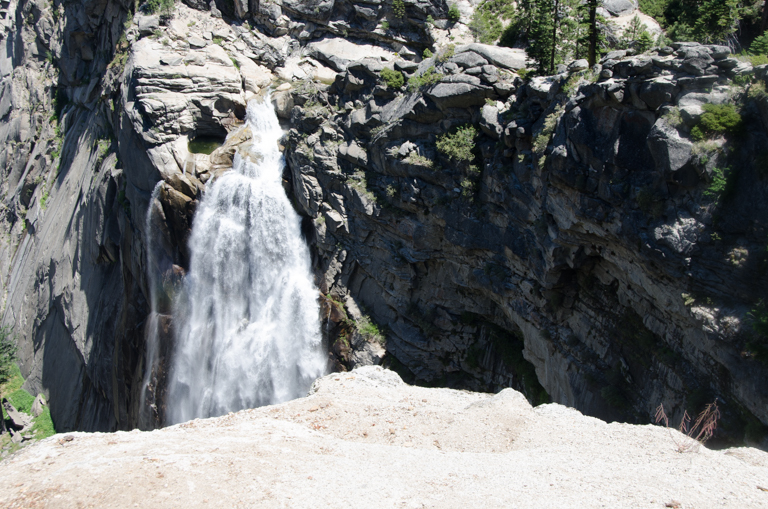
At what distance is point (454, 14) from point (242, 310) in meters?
23.0

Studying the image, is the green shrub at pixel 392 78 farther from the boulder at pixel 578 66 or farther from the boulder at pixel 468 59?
the boulder at pixel 578 66

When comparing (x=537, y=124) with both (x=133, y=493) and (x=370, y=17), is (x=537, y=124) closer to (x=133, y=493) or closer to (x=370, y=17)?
(x=133, y=493)

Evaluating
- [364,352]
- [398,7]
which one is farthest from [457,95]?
[398,7]

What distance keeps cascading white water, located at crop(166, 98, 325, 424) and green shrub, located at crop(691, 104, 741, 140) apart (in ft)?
61.1

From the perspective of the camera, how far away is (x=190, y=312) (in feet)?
87.3

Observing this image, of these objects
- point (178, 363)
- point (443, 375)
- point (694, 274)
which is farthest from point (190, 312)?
point (694, 274)

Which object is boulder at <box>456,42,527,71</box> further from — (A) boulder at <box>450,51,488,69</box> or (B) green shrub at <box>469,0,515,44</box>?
(B) green shrub at <box>469,0,515,44</box>

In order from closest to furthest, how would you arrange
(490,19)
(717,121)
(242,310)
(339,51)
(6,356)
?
(717,121)
(242,310)
(490,19)
(339,51)
(6,356)

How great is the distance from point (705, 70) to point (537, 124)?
578 centimetres

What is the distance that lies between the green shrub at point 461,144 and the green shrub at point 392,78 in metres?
4.66

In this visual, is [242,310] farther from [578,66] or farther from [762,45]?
[762,45]

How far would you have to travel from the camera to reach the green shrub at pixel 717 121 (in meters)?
12.0

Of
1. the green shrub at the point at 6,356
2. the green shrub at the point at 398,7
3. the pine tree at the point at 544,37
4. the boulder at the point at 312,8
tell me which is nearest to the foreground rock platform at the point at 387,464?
the pine tree at the point at 544,37

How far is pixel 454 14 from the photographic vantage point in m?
33.3
